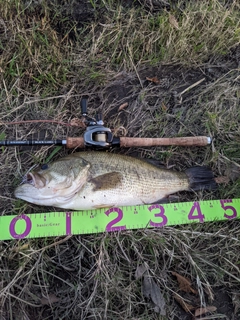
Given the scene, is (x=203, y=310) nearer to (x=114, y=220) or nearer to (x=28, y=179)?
(x=114, y=220)

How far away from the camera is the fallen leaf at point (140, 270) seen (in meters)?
2.96

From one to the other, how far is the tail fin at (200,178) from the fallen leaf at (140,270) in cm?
96

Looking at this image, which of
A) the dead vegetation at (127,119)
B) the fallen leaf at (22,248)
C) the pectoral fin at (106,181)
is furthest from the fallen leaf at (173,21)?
the fallen leaf at (22,248)

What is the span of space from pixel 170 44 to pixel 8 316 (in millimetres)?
3498

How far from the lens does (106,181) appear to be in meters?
2.94

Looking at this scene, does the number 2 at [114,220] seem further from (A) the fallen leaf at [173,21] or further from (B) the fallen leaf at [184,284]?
(A) the fallen leaf at [173,21]

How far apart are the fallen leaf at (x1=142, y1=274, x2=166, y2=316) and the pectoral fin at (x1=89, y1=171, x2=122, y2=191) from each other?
0.96 m

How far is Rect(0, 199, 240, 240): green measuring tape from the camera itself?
9.72 ft

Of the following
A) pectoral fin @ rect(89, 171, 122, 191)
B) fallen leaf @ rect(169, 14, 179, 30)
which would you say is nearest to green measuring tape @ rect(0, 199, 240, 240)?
pectoral fin @ rect(89, 171, 122, 191)

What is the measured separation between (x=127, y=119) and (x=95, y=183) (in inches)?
40.6

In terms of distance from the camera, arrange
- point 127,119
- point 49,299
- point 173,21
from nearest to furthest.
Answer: point 49,299, point 127,119, point 173,21

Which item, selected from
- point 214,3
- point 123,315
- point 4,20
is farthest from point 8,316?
point 214,3

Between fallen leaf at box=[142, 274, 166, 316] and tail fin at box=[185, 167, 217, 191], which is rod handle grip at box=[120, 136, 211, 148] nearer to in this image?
tail fin at box=[185, 167, 217, 191]

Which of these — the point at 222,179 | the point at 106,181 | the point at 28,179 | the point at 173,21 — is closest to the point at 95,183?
the point at 106,181
